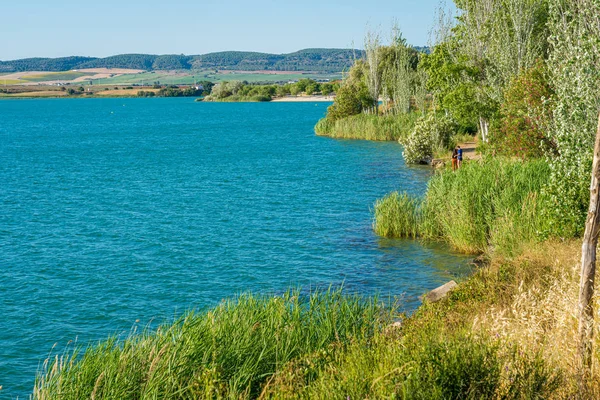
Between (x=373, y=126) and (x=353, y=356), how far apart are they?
63.3 m

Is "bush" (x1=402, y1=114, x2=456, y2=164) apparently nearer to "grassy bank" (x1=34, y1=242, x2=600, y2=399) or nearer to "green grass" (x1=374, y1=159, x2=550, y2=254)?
"green grass" (x1=374, y1=159, x2=550, y2=254)

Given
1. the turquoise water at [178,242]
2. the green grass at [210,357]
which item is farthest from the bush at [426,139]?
the green grass at [210,357]

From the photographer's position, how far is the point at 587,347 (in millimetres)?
8289

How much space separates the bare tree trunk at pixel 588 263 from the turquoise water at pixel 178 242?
1044 cm

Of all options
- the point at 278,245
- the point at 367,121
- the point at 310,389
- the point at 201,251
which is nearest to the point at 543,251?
the point at 310,389

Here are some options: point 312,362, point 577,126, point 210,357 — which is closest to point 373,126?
point 577,126

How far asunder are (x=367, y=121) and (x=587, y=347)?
6535 cm

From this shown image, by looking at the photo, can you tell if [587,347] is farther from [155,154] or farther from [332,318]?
[155,154]

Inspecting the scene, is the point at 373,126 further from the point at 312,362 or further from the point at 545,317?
the point at 312,362

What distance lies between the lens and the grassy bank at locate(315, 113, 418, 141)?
69256 millimetres

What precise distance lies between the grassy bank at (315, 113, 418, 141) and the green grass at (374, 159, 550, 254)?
131ft

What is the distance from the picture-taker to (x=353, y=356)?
9062mm

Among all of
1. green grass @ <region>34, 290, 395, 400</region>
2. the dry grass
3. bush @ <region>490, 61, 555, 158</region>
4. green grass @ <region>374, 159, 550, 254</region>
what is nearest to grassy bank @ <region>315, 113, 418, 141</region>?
bush @ <region>490, 61, 555, 158</region>

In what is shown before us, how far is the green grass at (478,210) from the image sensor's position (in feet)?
69.5
